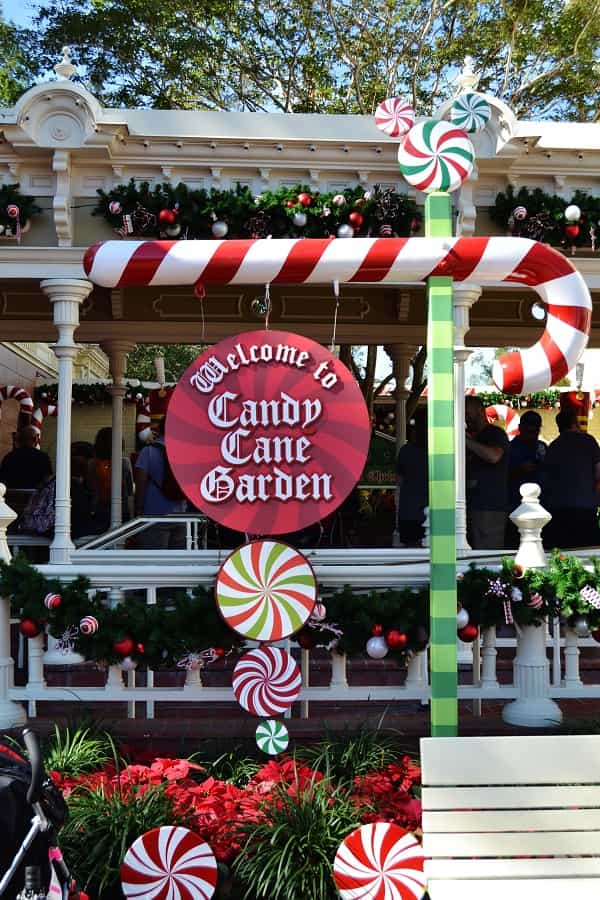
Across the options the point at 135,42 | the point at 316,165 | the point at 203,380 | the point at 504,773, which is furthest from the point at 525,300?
the point at 135,42

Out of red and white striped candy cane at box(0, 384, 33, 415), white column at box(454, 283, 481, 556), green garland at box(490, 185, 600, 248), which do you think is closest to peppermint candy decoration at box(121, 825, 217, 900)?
white column at box(454, 283, 481, 556)

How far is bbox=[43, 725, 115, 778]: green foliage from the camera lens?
4480 millimetres

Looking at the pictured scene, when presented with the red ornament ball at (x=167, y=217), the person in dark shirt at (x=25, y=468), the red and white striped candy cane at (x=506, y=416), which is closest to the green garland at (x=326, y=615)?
the red ornament ball at (x=167, y=217)

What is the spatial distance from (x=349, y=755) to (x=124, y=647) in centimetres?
139

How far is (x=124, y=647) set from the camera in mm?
5121

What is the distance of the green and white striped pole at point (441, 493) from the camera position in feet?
12.8

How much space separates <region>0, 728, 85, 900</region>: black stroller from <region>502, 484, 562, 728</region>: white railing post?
3226 mm

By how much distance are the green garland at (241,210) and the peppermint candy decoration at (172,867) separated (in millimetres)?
4486

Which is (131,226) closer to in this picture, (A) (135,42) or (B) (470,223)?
(B) (470,223)

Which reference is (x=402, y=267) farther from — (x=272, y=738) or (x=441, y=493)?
(x=272, y=738)

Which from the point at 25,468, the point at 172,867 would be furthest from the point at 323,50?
the point at 172,867

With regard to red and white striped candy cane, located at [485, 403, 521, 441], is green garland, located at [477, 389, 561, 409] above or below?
above

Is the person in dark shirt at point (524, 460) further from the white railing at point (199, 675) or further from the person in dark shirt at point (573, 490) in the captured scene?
the white railing at point (199, 675)

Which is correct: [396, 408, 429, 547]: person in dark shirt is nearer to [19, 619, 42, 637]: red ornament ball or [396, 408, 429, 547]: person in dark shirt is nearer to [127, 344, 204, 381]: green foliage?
[19, 619, 42, 637]: red ornament ball
